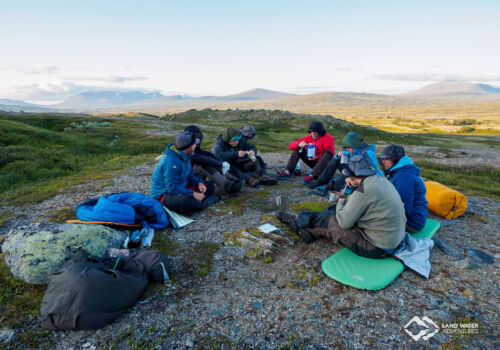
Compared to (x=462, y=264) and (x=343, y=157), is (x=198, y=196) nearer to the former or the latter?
A: (x=343, y=157)

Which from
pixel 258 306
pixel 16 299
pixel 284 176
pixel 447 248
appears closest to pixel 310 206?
pixel 284 176

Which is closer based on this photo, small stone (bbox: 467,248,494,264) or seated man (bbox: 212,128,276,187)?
small stone (bbox: 467,248,494,264)

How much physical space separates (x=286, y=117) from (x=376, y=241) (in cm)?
4779

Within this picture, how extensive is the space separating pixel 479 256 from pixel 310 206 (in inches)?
173

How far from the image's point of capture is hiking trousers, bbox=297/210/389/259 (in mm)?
5844

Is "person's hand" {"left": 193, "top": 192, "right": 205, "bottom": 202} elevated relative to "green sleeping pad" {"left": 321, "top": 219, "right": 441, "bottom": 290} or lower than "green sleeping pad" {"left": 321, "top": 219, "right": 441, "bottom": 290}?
elevated

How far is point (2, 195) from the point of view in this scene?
10258mm

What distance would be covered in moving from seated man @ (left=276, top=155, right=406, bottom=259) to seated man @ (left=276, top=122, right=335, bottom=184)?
5237mm

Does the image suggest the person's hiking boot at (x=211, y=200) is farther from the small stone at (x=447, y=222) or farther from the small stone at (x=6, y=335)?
the small stone at (x=447, y=222)

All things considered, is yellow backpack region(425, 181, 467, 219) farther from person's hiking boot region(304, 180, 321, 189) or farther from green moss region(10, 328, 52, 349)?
green moss region(10, 328, 52, 349)

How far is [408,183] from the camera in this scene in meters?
6.56

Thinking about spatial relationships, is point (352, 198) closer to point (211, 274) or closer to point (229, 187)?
point (211, 274)

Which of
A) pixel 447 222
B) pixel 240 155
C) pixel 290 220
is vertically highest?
pixel 240 155

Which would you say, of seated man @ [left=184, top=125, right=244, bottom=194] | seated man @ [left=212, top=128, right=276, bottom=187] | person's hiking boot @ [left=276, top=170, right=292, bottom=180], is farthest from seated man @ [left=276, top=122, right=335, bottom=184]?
seated man @ [left=184, top=125, right=244, bottom=194]
